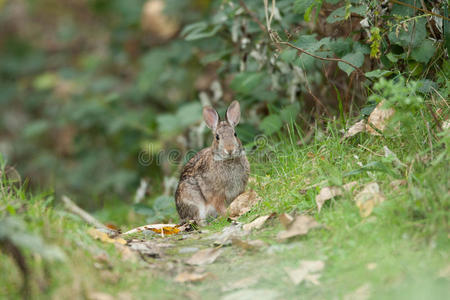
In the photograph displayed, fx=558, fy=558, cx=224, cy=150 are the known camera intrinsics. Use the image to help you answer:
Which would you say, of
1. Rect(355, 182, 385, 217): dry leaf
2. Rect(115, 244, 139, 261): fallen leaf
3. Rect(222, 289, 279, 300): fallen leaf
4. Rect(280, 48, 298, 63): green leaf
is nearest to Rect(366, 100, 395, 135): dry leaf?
Rect(355, 182, 385, 217): dry leaf

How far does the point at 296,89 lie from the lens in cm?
654

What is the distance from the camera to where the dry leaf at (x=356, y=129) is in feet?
15.8

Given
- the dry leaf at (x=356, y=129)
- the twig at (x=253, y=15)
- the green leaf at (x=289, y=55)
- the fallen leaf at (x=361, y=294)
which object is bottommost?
the fallen leaf at (x=361, y=294)

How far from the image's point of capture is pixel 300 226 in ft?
12.6

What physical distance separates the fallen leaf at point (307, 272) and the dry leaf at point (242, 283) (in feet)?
0.69

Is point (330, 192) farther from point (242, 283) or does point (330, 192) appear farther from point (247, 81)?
point (247, 81)

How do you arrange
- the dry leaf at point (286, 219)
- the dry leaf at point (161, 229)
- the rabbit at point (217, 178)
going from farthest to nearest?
the rabbit at point (217, 178)
the dry leaf at point (161, 229)
the dry leaf at point (286, 219)

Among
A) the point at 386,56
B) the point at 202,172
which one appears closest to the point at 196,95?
the point at 202,172

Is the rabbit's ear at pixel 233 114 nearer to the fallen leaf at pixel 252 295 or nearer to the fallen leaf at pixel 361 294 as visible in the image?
the fallen leaf at pixel 252 295

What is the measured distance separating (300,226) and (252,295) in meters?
0.79

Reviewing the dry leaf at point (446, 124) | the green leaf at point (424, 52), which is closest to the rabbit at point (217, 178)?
the green leaf at point (424, 52)

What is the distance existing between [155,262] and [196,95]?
482cm

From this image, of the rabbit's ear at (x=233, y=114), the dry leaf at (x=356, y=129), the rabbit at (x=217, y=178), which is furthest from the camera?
the rabbit's ear at (x=233, y=114)

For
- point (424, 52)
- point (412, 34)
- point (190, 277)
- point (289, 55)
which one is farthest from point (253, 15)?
point (190, 277)
